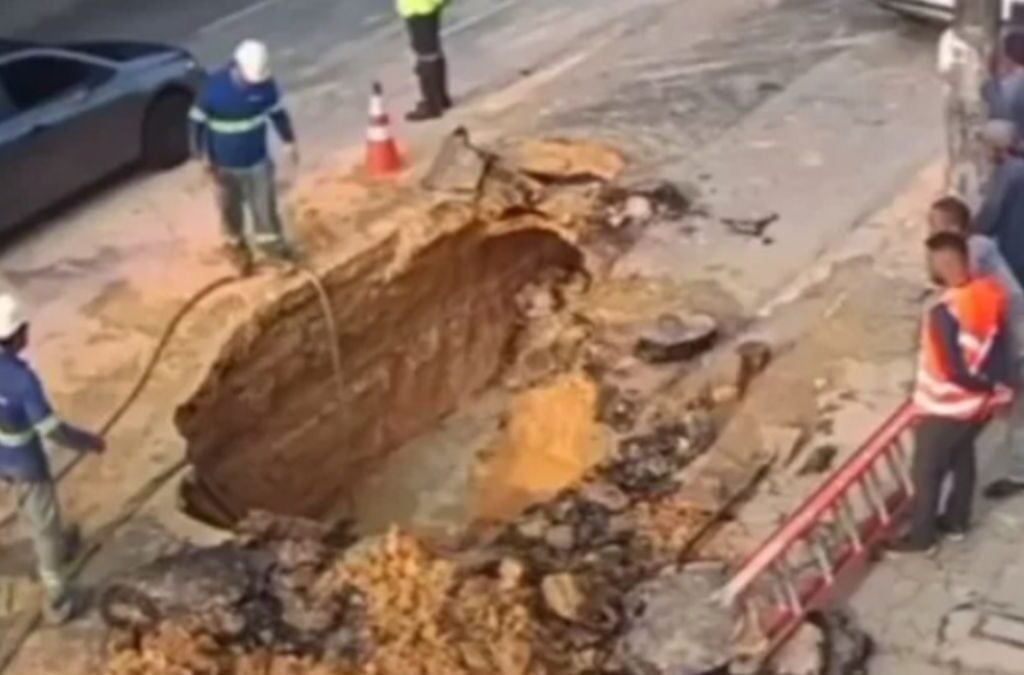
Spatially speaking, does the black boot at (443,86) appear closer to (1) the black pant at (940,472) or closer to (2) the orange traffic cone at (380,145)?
(2) the orange traffic cone at (380,145)

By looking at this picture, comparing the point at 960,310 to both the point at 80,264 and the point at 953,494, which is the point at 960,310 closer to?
the point at 953,494

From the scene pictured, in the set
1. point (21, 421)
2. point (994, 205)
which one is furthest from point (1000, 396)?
point (21, 421)

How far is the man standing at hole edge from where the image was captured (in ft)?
37.2

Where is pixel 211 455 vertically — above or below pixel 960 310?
below

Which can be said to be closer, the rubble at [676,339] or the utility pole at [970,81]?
the utility pole at [970,81]

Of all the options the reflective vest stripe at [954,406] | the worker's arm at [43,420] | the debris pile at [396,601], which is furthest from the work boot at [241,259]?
the reflective vest stripe at [954,406]

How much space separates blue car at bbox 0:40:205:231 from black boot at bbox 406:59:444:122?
1.58 meters

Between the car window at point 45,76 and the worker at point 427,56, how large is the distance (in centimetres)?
221

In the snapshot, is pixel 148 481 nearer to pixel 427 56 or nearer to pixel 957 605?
pixel 957 605

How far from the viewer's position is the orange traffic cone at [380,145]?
16.6 metres

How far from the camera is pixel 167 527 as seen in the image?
1280 cm

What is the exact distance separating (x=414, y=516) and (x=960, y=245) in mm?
5481

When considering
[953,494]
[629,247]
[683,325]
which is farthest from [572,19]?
[953,494]

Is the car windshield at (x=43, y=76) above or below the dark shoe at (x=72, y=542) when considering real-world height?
above
